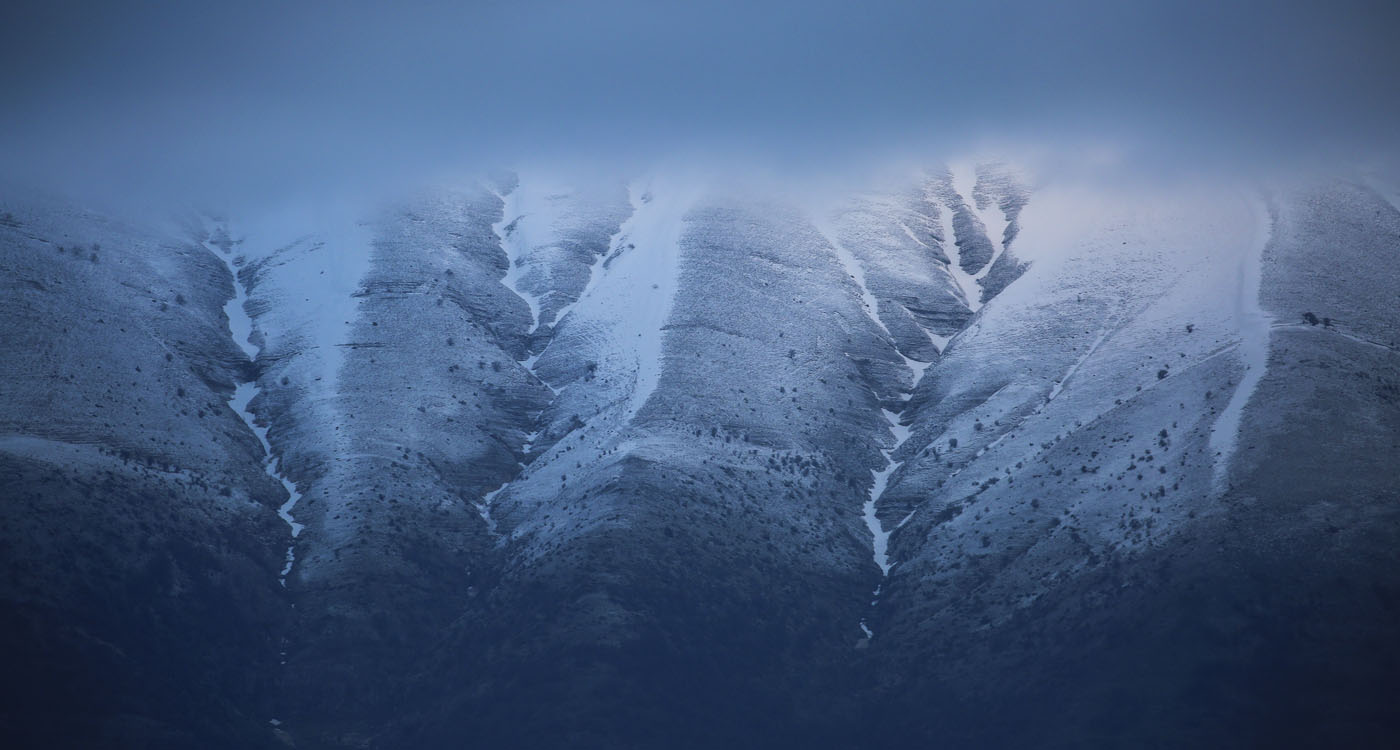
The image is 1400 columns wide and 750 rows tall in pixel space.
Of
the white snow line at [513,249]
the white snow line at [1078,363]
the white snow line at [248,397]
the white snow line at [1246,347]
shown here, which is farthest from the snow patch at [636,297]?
the white snow line at [1246,347]

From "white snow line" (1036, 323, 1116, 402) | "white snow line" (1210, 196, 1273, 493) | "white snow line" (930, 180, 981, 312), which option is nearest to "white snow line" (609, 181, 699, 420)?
"white snow line" (930, 180, 981, 312)

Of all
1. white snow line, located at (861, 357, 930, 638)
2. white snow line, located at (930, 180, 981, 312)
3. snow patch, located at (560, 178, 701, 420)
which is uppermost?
snow patch, located at (560, 178, 701, 420)

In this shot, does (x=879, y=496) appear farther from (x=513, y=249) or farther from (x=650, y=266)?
(x=513, y=249)

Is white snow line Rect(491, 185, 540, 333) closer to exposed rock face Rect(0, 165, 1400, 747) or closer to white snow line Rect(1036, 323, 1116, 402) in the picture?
exposed rock face Rect(0, 165, 1400, 747)

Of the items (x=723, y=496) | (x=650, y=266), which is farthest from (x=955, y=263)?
(x=723, y=496)

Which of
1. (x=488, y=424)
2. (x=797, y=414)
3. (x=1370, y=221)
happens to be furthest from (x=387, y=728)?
(x=1370, y=221)

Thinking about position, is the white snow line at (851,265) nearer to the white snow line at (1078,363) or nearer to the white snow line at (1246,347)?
the white snow line at (1078,363)

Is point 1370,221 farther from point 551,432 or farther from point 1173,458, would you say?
point 551,432
